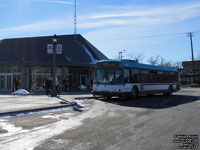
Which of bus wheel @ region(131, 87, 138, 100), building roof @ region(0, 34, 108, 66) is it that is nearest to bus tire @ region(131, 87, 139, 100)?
bus wheel @ region(131, 87, 138, 100)

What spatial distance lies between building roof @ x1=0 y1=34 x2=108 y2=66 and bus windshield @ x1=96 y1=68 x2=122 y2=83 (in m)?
11.9

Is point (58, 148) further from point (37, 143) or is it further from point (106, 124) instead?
point (106, 124)

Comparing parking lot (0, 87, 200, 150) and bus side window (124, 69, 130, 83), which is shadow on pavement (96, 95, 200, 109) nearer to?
bus side window (124, 69, 130, 83)

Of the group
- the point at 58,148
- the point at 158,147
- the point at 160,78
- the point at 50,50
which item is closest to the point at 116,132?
the point at 158,147

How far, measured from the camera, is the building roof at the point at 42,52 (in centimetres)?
2895

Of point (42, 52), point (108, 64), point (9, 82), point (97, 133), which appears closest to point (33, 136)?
point (97, 133)

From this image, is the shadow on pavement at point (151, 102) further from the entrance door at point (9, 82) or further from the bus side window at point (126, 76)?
the entrance door at point (9, 82)

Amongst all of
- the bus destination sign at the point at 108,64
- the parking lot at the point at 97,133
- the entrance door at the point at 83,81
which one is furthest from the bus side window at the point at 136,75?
the entrance door at the point at 83,81

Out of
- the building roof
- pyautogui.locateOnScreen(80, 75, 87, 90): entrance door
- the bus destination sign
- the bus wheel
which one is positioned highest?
the building roof

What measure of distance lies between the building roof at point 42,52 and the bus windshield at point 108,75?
470 inches

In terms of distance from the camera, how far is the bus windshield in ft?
54.2

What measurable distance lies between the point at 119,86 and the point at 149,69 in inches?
192

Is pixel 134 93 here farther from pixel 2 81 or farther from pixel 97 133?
pixel 2 81

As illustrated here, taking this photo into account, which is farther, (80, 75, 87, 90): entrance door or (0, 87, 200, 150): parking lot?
(80, 75, 87, 90): entrance door
